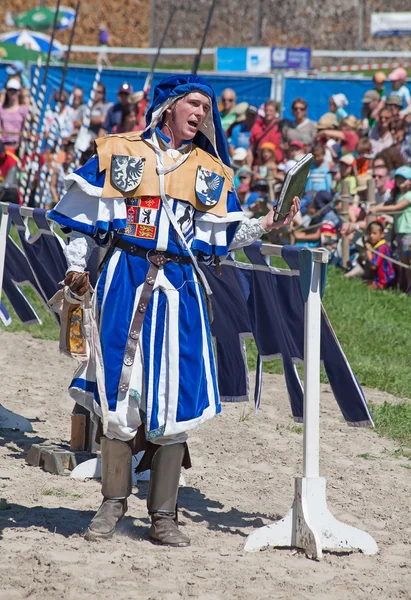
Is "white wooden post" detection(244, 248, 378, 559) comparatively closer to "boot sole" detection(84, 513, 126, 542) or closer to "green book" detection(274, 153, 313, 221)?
"green book" detection(274, 153, 313, 221)

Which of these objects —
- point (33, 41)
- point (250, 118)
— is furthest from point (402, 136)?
point (33, 41)

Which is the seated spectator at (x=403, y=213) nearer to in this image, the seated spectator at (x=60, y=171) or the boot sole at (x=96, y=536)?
the seated spectator at (x=60, y=171)

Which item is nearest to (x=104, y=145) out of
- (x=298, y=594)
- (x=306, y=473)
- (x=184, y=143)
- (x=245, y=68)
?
(x=184, y=143)

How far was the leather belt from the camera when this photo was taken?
168 inches

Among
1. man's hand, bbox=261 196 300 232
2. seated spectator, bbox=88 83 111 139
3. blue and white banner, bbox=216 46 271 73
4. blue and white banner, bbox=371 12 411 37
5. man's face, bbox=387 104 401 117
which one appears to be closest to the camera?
man's hand, bbox=261 196 300 232

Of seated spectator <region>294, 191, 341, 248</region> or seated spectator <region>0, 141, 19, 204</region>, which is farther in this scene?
seated spectator <region>0, 141, 19, 204</region>

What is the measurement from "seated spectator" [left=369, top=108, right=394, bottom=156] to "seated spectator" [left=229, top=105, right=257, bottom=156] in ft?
7.04

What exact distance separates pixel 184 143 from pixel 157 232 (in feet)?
1.50

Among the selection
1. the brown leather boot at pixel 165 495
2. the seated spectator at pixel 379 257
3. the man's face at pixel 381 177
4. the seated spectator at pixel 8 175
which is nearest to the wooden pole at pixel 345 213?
the man's face at pixel 381 177

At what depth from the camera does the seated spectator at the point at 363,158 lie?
485 inches

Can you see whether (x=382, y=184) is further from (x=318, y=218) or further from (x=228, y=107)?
(x=228, y=107)

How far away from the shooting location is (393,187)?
1132 cm

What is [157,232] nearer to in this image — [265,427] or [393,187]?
[265,427]

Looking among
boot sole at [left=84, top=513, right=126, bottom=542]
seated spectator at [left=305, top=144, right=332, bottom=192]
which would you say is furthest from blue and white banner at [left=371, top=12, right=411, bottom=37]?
boot sole at [left=84, top=513, right=126, bottom=542]
